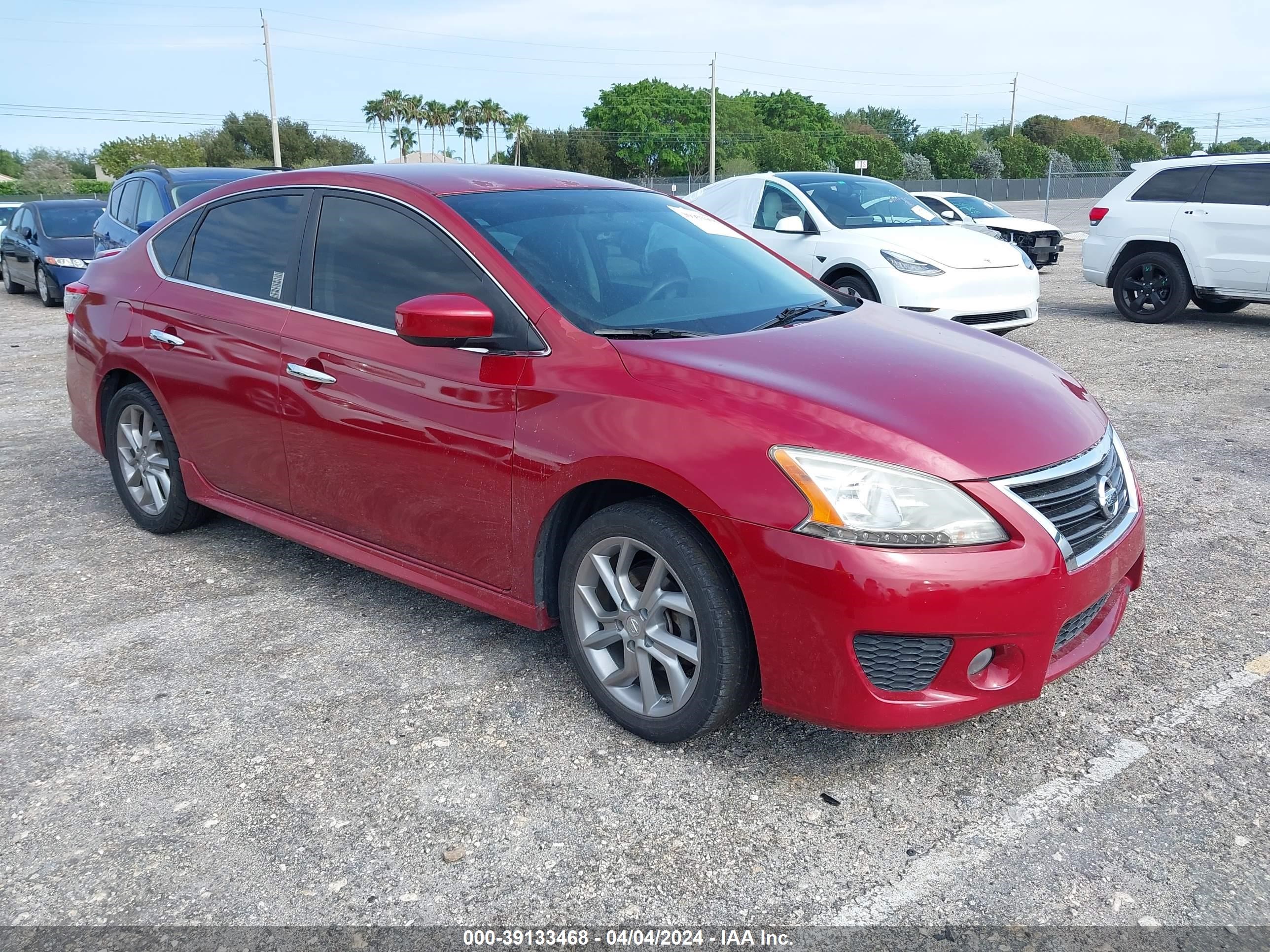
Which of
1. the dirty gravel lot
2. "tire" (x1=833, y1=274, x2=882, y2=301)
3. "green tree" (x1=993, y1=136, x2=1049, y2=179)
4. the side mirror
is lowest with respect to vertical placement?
the dirty gravel lot

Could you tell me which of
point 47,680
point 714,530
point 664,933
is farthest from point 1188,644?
point 47,680

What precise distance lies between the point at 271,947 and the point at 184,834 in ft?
1.78

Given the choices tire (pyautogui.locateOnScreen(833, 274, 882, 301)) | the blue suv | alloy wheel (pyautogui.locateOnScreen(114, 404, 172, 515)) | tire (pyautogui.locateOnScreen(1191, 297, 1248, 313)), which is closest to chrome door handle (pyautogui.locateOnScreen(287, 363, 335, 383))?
alloy wheel (pyautogui.locateOnScreen(114, 404, 172, 515))

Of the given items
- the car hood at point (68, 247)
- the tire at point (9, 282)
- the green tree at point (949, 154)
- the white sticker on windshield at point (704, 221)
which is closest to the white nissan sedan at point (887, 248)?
the white sticker on windshield at point (704, 221)

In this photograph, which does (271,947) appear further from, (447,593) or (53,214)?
(53,214)

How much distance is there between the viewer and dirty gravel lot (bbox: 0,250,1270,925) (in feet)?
8.20

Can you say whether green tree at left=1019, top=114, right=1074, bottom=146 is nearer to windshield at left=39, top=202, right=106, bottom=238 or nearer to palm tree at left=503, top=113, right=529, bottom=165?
palm tree at left=503, top=113, right=529, bottom=165

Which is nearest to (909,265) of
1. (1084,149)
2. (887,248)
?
(887,248)

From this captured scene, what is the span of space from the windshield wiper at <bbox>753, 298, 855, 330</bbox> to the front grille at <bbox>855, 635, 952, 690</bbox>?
1.20m

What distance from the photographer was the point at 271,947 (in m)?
2.34

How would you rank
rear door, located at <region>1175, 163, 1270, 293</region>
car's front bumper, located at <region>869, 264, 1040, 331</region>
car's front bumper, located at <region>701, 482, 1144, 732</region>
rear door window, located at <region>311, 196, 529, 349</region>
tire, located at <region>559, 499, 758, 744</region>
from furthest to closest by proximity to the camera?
rear door, located at <region>1175, 163, 1270, 293</region> < car's front bumper, located at <region>869, 264, 1040, 331</region> < rear door window, located at <region>311, 196, 529, 349</region> < tire, located at <region>559, 499, 758, 744</region> < car's front bumper, located at <region>701, 482, 1144, 732</region>

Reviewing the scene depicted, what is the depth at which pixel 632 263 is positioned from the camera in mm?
3705

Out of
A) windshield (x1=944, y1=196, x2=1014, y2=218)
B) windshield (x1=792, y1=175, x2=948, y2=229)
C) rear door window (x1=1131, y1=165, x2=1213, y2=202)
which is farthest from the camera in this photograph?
windshield (x1=944, y1=196, x2=1014, y2=218)

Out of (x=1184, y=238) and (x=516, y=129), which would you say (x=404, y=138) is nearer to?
(x=516, y=129)
